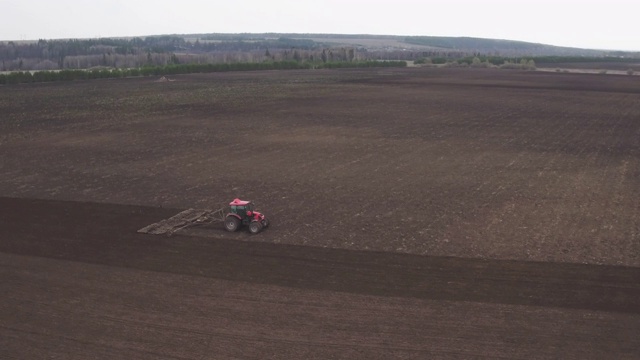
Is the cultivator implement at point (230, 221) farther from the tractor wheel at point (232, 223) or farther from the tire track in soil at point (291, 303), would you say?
the tire track in soil at point (291, 303)

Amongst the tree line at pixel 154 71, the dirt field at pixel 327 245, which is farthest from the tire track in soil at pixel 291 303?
the tree line at pixel 154 71

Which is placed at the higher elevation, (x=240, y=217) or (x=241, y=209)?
(x=241, y=209)

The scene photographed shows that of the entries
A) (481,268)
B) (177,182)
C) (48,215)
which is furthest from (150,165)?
(481,268)

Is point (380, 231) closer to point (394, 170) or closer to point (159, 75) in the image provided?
point (394, 170)

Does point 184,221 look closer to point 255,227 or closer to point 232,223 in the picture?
point 232,223

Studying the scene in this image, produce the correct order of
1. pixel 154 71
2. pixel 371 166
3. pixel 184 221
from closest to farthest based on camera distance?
pixel 184 221 → pixel 371 166 → pixel 154 71

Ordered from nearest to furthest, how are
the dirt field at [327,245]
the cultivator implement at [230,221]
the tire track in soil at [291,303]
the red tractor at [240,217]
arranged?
1. the tire track in soil at [291,303]
2. the dirt field at [327,245]
3. the cultivator implement at [230,221]
4. the red tractor at [240,217]

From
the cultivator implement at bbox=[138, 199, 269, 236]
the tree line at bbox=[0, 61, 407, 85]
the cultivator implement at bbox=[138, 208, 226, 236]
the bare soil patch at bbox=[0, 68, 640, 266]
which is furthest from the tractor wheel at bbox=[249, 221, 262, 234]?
the tree line at bbox=[0, 61, 407, 85]

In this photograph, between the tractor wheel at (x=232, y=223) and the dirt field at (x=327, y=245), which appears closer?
the dirt field at (x=327, y=245)

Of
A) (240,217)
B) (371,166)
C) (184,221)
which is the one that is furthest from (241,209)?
(371,166)
